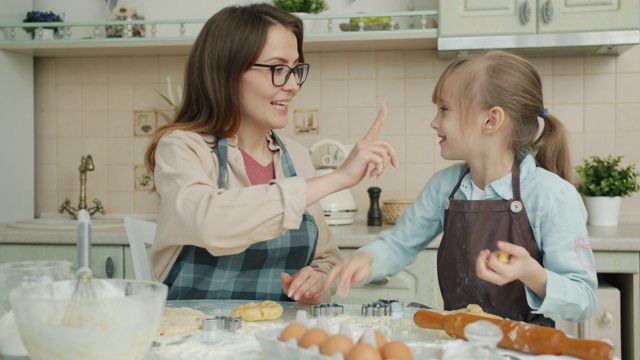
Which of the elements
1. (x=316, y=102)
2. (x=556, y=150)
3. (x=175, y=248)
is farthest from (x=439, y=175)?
(x=316, y=102)

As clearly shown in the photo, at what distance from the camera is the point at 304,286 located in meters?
1.42

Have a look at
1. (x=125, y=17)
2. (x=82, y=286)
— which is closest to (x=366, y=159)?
(x=82, y=286)

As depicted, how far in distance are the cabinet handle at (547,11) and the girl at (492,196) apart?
959 mm

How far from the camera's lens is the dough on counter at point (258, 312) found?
1201 mm

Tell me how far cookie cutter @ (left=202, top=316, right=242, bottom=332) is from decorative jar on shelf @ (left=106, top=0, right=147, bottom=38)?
1903 mm

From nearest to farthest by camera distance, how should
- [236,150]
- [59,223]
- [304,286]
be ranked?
[304,286]
[236,150]
[59,223]

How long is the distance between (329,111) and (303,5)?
1.47 ft

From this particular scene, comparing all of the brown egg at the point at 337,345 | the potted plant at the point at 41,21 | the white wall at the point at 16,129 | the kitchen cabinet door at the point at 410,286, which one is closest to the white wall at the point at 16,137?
the white wall at the point at 16,129

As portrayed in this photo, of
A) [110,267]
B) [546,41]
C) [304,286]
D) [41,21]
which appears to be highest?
[41,21]

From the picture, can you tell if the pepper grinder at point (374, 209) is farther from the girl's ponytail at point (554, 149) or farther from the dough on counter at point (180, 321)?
the dough on counter at point (180, 321)

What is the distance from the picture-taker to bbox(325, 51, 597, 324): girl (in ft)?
4.78

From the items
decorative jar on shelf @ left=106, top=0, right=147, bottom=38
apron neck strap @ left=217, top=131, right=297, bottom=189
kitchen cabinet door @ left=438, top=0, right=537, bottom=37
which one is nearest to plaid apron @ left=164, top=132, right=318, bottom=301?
apron neck strap @ left=217, top=131, right=297, bottom=189

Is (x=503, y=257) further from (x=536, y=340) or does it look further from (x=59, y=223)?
(x=59, y=223)

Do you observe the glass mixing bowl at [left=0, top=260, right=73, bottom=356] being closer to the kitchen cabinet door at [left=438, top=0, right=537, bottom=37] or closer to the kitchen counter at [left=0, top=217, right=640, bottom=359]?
the kitchen counter at [left=0, top=217, right=640, bottom=359]
